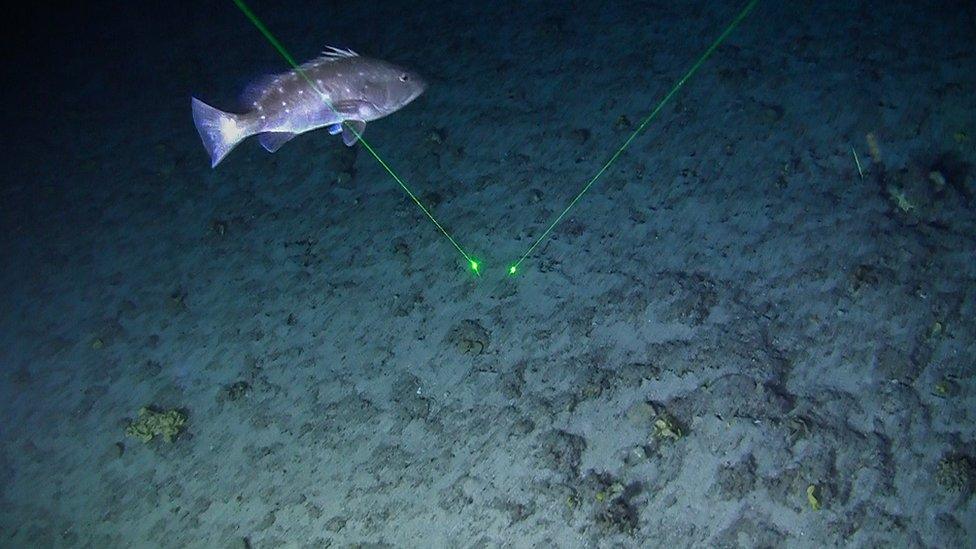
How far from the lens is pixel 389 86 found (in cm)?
338

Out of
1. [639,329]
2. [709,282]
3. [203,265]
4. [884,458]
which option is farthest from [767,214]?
[203,265]

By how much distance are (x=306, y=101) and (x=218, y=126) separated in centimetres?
52

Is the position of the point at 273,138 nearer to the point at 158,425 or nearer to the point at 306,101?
the point at 306,101

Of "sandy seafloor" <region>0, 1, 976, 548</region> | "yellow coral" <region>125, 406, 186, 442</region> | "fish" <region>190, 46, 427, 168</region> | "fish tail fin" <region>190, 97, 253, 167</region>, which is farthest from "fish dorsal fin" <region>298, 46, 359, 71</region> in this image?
"yellow coral" <region>125, 406, 186, 442</region>

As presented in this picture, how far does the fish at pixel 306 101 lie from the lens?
312 centimetres

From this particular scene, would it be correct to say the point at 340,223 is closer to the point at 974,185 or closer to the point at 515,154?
the point at 515,154

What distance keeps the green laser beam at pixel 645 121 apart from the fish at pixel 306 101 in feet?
5.11

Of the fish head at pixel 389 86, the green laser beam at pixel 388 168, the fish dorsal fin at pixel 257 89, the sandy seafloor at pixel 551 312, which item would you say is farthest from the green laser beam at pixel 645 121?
the fish dorsal fin at pixel 257 89

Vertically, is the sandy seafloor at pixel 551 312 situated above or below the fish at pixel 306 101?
below

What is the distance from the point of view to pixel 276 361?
4160mm

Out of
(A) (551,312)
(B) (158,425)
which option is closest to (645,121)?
(A) (551,312)

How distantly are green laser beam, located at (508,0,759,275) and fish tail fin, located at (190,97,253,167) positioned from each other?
2.10 metres

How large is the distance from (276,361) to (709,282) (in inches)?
129

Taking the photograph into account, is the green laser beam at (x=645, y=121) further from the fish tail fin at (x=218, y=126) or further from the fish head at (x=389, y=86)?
the fish tail fin at (x=218, y=126)
